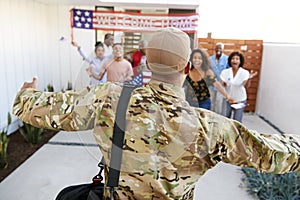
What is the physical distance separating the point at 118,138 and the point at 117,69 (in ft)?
0.88

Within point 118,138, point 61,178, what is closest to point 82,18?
point 61,178

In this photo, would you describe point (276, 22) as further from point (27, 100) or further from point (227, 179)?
point (27, 100)

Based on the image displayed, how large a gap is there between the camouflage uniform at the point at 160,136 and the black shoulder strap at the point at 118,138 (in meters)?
0.01

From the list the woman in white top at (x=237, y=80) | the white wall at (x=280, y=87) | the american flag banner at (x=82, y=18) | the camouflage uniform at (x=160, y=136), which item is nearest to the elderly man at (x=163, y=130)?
the camouflage uniform at (x=160, y=136)

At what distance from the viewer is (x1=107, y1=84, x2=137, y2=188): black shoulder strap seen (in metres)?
0.73

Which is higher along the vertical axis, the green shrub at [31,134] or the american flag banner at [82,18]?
the american flag banner at [82,18]

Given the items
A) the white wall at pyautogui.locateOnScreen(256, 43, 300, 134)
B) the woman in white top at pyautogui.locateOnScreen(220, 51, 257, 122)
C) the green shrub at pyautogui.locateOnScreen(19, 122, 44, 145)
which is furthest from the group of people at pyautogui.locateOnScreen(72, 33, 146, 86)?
the white wall at pyautogui.locateOnScreen(256, 43, 300, 134)

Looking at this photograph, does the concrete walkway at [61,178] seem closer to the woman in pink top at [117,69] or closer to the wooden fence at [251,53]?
the woman in pink top at [117,69]

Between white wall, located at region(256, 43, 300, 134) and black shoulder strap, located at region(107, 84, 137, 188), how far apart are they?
14.6ft

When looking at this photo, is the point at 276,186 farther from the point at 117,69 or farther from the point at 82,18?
the point at 82,18

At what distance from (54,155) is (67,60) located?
9.11 feet

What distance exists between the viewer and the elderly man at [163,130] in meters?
0.72

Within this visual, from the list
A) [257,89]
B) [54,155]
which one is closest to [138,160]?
[54,155]

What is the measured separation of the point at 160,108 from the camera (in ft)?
2.39
